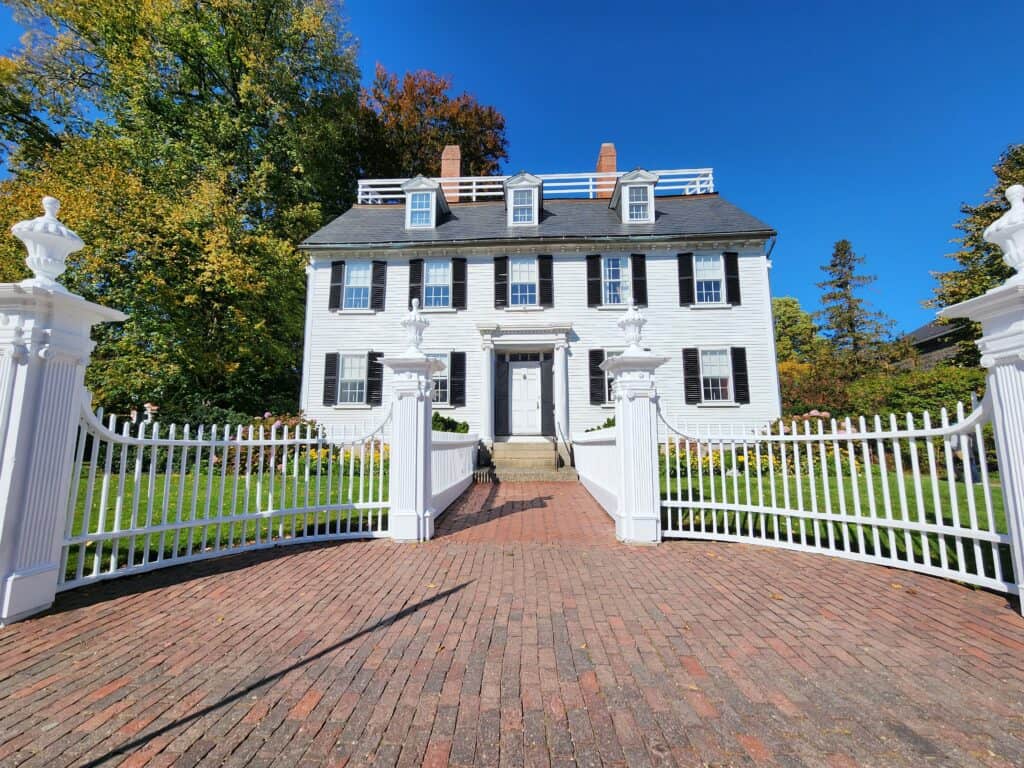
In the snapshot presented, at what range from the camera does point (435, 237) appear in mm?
14984

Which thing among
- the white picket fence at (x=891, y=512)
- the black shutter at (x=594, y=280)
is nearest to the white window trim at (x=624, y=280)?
the black shutter at (x=594, y=280)

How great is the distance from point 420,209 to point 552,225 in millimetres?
4667

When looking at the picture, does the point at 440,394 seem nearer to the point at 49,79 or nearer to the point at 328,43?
the point at 328,43

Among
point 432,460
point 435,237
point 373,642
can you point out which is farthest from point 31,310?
point 435,237

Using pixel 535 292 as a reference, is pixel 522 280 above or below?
above

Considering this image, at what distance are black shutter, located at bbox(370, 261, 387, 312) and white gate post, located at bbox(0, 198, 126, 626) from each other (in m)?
11.2

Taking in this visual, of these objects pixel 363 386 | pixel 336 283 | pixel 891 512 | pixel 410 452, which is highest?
pixel 336 283

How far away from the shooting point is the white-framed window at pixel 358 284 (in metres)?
14.5

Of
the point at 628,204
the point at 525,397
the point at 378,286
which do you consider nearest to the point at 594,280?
the point at 628,204

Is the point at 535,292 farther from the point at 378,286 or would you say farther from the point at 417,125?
the point at 417,125

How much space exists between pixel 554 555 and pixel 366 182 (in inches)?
689

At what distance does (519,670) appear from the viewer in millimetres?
2367

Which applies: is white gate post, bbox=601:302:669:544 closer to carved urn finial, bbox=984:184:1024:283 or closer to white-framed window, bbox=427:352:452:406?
carved urn finial, bbox=984:184:1024:283

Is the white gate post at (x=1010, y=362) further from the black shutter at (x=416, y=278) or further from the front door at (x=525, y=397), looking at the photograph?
the black shutter at (x=416, y=278)
